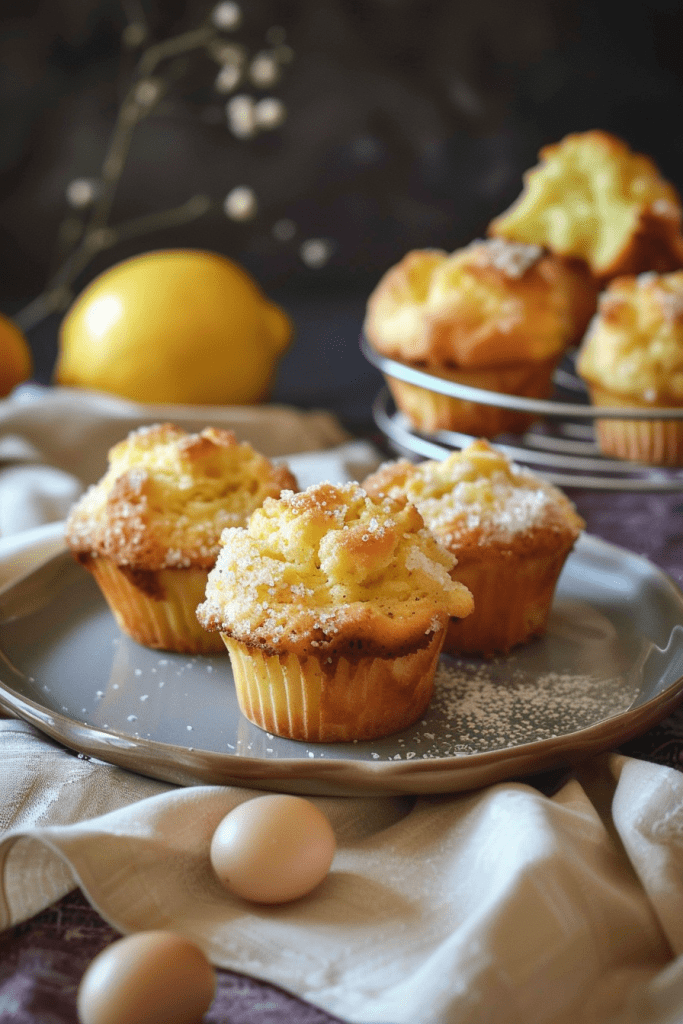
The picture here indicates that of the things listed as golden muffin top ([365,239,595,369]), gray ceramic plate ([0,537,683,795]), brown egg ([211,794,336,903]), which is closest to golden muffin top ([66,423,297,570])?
gray ceramic plate ([0,537,683,795])

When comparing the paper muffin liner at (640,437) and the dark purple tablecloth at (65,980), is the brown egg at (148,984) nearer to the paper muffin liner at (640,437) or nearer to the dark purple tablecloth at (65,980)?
the dark purple tablecloth at (65,980)

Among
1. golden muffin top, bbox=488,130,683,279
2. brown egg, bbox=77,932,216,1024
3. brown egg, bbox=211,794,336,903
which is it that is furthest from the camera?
golden muffin top, bbox=488,130,683,279

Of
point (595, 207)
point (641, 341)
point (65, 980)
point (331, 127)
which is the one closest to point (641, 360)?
point (641, 341)

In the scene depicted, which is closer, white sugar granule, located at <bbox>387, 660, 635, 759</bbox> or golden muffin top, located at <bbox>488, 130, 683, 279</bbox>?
white sugar granule, located at <bbox>387, 660, 635, 759</bbox>

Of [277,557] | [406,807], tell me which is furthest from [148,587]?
[406,807]

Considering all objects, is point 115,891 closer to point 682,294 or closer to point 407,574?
point 407,574

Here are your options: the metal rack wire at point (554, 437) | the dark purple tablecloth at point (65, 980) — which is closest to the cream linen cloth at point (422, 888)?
the dark purple tablecloth at point (65, 980)

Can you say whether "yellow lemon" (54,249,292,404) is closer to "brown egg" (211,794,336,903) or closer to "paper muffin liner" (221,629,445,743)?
"paper muffin liner" (221,629,445,743)

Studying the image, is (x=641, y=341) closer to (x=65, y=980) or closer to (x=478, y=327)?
(x=478, y=327)
